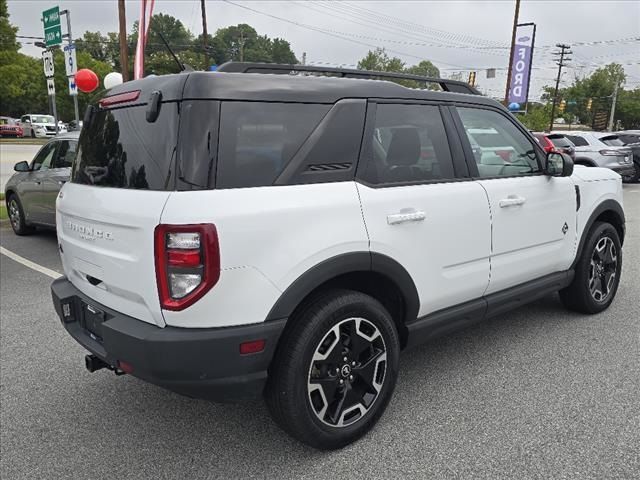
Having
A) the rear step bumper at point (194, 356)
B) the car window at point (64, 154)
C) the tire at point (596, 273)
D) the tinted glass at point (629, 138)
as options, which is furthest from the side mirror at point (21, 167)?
the tinted glass at point (629, 138)

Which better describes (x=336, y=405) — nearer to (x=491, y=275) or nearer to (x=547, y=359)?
(x=491, y=275)

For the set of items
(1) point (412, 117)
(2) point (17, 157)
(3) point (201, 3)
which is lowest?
(2) point (17, 157)

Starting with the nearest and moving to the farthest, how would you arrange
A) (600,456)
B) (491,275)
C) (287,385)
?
(287,385) → (600,456) → (491,275)

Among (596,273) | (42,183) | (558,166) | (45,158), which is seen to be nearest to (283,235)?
(558,166)

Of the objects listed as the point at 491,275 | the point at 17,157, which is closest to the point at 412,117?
the point at 491,275

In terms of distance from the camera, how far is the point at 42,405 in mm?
3113

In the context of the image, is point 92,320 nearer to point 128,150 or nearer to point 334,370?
point 128,150

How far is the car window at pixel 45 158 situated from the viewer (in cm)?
752

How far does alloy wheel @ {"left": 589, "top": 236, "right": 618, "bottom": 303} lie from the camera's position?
170 inches

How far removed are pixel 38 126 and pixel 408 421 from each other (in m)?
47.2

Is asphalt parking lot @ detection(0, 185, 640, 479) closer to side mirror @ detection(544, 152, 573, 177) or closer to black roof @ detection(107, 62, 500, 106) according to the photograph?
side mirror @ detection(544, 152, 573, 177)

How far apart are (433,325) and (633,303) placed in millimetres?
2828

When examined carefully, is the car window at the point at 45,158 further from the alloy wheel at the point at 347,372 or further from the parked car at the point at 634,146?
the parked car at the point at 634,146

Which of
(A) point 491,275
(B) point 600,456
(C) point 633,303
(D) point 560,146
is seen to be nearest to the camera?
(B) point 600,456
